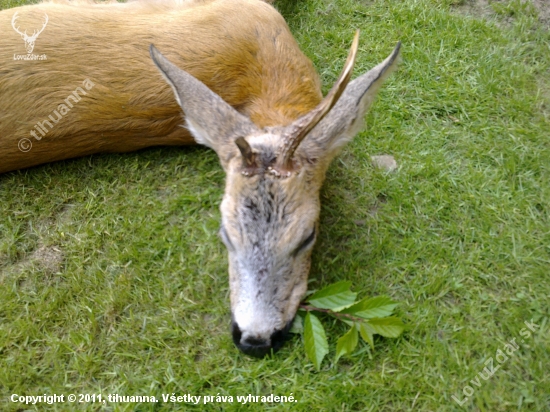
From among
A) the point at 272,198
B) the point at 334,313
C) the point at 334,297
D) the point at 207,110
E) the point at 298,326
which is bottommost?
the point at 298,326

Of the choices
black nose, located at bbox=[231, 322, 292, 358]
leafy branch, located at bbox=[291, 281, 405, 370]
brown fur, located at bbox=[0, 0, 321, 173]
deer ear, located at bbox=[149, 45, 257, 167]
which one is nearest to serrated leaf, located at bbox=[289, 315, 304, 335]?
leafy branch, located at bbox=[291, 281, 405, 370]

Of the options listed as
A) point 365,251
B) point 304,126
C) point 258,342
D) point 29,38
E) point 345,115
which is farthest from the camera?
point 29,38

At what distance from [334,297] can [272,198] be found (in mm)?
927

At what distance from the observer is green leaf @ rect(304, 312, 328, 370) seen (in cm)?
316

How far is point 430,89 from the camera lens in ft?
15.0

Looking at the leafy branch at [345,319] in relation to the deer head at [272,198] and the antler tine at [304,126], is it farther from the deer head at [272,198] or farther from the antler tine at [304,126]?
the antler tine at [304,126]

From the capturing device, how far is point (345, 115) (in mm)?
3268

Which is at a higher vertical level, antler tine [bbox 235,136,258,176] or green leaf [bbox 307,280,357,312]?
antler tine [bbox 235,136,258,176]

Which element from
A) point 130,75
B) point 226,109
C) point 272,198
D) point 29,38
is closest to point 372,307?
point 272,198

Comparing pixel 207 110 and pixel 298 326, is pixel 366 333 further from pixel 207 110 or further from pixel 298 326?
pixel 207 110

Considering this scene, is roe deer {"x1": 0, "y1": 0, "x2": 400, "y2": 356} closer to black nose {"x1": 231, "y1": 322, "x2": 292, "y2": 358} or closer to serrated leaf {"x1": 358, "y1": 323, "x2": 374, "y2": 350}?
black nose {"x1": 231, "y1": 322, "x2": 292, "y2": 358}

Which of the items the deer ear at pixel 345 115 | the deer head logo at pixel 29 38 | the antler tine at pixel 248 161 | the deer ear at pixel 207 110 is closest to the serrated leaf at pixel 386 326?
the deer ear at pixel 345 115

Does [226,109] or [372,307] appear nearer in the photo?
[372,307]

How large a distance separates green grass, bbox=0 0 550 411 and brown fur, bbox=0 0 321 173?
0.51 m
